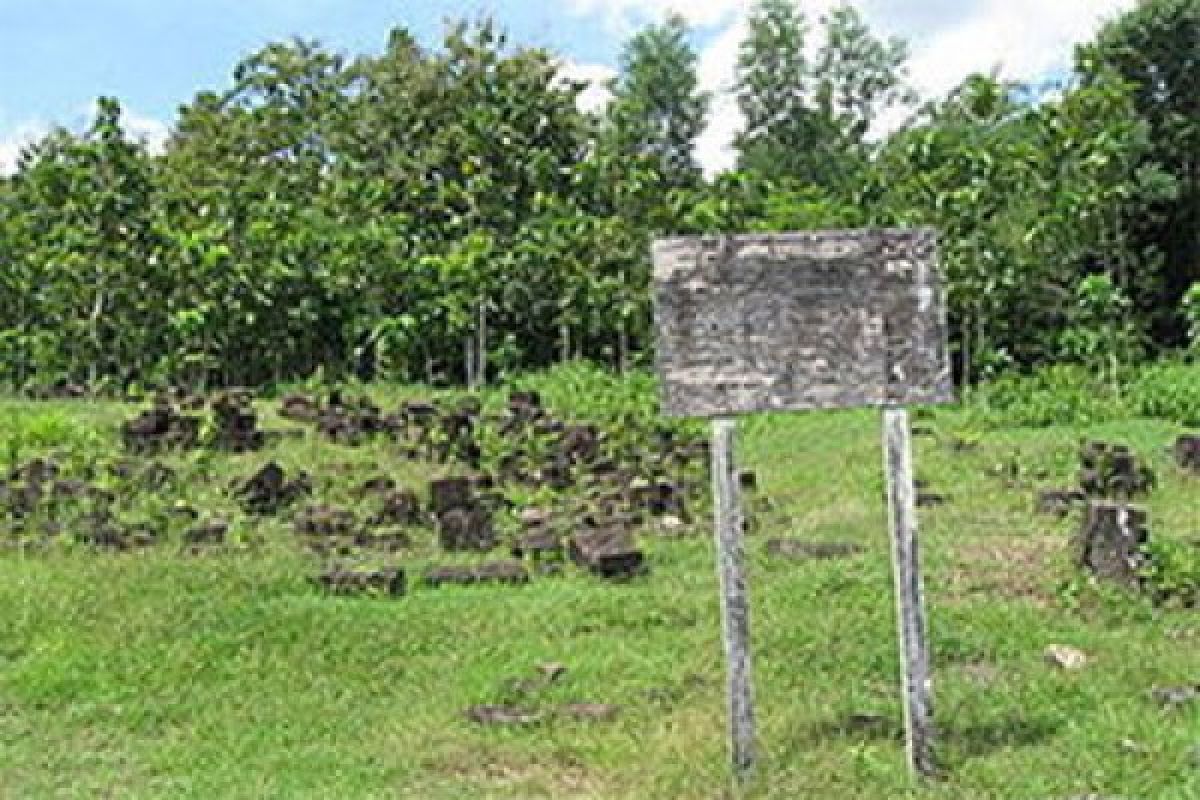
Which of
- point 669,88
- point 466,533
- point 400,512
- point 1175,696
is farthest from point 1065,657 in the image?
point 669,88

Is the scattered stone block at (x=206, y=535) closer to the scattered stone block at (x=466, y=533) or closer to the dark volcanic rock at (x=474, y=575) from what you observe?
the scattered stone block at (x=466, y=533)

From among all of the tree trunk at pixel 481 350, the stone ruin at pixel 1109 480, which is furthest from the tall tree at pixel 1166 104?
the stone ruin at pixel 1109 480

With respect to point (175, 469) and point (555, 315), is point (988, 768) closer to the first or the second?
point (175, 469)

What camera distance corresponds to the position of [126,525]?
11.9 metres

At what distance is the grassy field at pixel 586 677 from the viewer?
6438 mm

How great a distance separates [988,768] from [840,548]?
4898mm

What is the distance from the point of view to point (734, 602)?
20.9ft

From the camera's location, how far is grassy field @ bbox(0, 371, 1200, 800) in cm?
644

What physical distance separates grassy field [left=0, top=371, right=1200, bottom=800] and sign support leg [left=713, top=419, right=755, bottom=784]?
181 millimetres

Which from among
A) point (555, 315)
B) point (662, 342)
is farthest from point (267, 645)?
point (555, 315)

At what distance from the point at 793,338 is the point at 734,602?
118cm

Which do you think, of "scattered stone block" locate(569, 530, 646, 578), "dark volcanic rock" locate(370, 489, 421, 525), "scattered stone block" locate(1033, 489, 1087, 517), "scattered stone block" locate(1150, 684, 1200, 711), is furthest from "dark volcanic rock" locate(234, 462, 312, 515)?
"scattered stone block" locate(1150, 684, 1200, 711)

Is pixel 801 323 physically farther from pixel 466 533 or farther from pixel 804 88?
pixel 804 88

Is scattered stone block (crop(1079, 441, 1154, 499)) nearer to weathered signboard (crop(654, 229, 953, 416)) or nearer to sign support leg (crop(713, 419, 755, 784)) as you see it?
weathered signboard (crop(654, 229, 953, 416))
